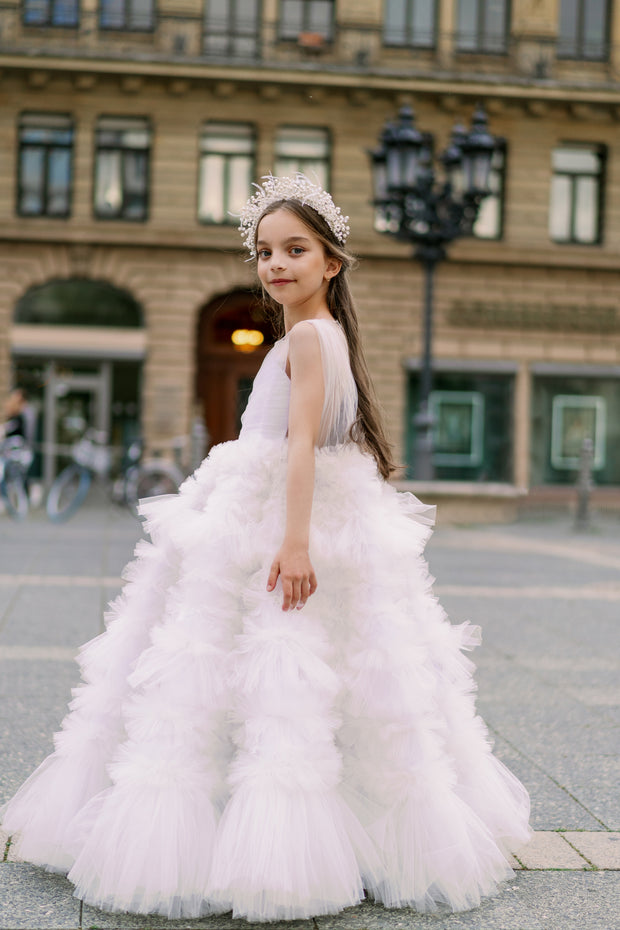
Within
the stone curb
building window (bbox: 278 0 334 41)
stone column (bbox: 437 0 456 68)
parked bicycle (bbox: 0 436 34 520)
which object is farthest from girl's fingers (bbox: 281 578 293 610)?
stone column (bbox: 437 0 456 68)

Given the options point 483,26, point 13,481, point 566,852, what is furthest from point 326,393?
point 483,26

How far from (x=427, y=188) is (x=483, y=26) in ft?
28.7

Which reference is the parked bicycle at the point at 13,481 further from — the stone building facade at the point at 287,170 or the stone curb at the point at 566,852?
the stone curb at the point at 566,852

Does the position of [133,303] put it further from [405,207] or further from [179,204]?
[405,207]

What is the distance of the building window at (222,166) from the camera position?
21.3 metres

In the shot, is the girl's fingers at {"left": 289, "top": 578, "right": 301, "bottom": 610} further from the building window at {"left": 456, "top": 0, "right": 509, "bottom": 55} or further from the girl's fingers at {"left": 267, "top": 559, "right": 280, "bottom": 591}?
the building window at {"left": 456, "top": 0, "right": 509, "bottom": 55}

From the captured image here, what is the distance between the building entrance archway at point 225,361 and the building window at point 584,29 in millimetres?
8166

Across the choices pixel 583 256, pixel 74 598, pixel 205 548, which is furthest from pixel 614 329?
pixel 205 548

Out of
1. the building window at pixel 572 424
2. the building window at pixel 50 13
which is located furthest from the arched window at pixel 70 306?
the building window at pixel 572 424

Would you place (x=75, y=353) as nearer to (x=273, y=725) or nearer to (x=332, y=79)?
(x=332, y=79)

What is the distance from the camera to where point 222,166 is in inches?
845

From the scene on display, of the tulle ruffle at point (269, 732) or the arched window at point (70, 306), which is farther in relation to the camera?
the arched window at point (70, 306)

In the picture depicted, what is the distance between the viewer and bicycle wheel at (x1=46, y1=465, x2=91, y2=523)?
14844 mm

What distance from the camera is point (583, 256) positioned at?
71.9ft
